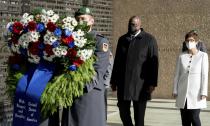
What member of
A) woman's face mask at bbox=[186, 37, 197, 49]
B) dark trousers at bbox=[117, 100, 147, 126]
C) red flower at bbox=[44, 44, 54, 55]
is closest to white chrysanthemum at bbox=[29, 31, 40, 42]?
red flower at bbox=[44, 44, 54, 55]

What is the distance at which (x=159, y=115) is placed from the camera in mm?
10297

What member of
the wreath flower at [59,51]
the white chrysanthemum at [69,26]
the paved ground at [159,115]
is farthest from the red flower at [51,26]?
the paved ground at [159,115]

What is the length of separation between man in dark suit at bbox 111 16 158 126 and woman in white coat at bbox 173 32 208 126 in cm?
47

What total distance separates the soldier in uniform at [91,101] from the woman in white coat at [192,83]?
2.16 meters

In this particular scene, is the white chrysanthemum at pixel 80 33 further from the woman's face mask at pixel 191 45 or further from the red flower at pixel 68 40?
the woman's face mask at pixel 191 45

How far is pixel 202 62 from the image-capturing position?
686cm

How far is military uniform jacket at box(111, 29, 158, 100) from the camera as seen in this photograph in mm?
6652

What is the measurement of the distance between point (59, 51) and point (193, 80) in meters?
2.77

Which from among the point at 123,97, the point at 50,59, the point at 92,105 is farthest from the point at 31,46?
the point at 123,97

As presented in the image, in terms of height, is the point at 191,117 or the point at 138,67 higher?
the point at 138,67

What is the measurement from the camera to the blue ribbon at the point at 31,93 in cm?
471

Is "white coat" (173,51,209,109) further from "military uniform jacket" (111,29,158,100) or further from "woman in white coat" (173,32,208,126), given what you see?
"military uniform jacket" (111,29,158,100)

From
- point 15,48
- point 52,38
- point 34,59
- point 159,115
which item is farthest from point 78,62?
point 159,115

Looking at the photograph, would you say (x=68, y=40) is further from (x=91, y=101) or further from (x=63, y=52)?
(x=91, y=101)
